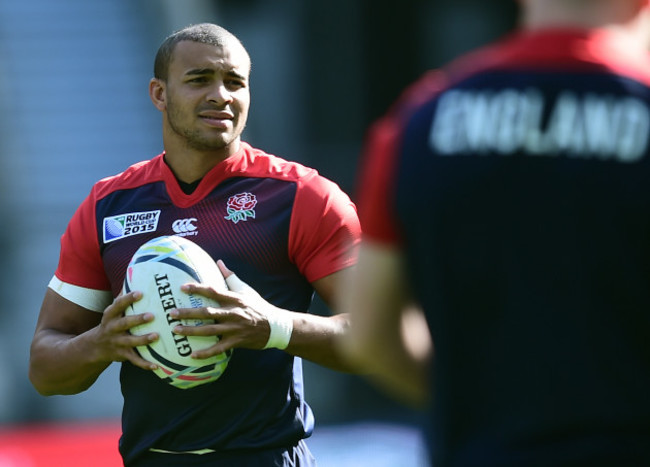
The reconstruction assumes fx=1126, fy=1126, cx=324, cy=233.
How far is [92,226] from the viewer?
4.00m

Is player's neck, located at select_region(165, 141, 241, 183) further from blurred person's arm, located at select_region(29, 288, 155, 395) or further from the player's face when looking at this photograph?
blurred person's arm, located at select_region(29, 288, 155, 395)

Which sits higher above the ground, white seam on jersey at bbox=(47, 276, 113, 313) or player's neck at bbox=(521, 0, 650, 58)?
player's neck at bbox=(521, 0, 650, 58)

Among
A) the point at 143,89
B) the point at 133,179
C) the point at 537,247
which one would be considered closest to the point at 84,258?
the point at 133,179

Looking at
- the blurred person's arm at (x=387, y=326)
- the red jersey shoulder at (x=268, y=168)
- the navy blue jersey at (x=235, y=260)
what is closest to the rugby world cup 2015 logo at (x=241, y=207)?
the navy blue jersey at (x=235, y=260)

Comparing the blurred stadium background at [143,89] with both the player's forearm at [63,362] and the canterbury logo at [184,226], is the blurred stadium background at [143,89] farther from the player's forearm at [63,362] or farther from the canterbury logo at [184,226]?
the canterbury logo at [184,226]

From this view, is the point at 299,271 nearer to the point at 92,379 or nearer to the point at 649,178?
the point at 92,379

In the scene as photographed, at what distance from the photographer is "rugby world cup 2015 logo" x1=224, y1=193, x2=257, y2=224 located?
3.85m

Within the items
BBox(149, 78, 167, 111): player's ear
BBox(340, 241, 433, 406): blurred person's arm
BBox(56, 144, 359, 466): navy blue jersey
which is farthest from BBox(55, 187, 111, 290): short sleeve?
BBox(340, 241, 433, 406): blurred person's arm

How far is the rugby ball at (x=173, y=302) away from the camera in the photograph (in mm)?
3555

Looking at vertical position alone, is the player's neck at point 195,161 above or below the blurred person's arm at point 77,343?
above

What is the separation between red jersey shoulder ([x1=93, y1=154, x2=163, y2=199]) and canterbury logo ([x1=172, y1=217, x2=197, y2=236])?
242mm

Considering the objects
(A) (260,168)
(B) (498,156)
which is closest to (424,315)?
(B) (498,156)

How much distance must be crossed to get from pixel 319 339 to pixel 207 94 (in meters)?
0.95

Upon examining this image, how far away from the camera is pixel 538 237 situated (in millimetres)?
→ 2088
